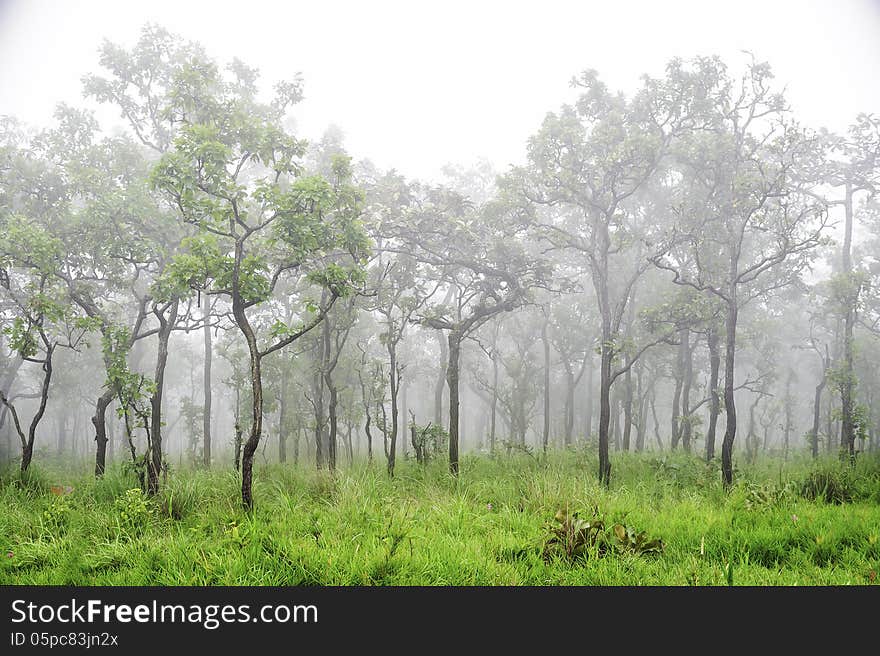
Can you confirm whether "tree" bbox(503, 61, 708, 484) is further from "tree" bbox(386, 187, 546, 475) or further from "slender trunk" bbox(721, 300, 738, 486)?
"slender trunk" bbox(721, 300, 738, 486)

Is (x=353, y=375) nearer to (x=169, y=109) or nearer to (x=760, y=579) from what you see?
(x=169, y=109)

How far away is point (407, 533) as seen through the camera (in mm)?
4891

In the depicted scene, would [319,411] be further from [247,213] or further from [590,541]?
A: [590,541]

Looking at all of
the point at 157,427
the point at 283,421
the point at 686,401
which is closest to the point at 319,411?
the point at 283,421

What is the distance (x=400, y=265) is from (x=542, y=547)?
31.1ft

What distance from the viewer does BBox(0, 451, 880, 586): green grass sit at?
4.05m

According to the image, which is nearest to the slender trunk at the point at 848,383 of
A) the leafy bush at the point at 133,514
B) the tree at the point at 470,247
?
the tree at the point at 470,247

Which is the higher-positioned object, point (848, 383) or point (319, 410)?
point (848, 383)

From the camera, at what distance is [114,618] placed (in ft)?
11.4

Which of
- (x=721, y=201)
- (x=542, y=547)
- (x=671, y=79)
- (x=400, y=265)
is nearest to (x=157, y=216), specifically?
(x=400, y=265)

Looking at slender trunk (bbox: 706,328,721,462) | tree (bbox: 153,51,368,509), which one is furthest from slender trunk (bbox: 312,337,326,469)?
slender trunk (bbox: 706,328,721,462)

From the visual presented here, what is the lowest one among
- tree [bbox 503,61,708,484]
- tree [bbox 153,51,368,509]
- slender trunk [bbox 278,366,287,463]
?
slender trunk [bbox 278,366,287,463]

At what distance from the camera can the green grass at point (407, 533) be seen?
13.3 feet

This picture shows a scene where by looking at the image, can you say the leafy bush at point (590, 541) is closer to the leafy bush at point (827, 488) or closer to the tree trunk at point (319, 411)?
the leafy bush at point (827, 488)
